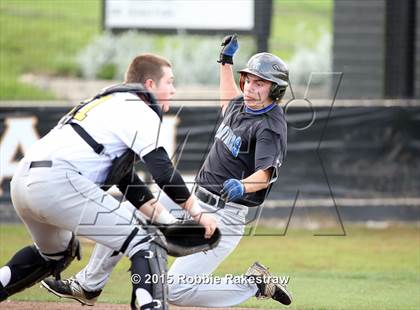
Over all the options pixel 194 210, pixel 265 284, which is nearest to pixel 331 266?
pixel 265 284

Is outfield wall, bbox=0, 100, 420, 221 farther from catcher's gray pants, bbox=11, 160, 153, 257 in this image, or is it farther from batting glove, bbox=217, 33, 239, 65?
catcher's gray pants, bbox=11, 160, 153, 257

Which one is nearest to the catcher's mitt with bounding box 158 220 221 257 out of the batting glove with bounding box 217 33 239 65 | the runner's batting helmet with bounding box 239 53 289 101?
the runner's batting helmet with bounding box 239 53 289 101

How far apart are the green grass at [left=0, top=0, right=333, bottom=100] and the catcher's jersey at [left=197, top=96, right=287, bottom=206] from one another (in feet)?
38.6

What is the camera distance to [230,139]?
6.65 metres

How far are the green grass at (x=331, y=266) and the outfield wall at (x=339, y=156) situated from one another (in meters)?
0.41

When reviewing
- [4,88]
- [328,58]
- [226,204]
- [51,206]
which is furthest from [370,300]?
[328,58]

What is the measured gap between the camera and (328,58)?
67.9ft

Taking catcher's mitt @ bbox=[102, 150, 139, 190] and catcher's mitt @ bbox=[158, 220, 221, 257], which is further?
catcher's mitt @ bbox=[158, 220, 221, 257]

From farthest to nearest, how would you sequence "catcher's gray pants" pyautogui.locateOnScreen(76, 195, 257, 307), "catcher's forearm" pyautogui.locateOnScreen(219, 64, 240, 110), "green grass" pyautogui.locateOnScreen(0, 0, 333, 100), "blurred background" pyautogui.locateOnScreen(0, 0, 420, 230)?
1. "green grass" pyautogui.locateOnScreen(0, 0, 333, 100)
2. "blurred background" pyautogui.locateOnScreen(0, 0, 420, 230)
3. "catcher's forearm" pyautogui.locateOnScreen(219, 64, 240, 110)
4. "catcher's gray pants" pyautogui.locateOnScreen(76, 195, 257, 307)

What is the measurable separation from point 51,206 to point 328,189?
24.3 ft

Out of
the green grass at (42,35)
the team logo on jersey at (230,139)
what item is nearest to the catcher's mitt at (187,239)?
the team logo on jersey at (230,139)

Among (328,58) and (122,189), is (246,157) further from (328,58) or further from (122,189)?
(328,58)

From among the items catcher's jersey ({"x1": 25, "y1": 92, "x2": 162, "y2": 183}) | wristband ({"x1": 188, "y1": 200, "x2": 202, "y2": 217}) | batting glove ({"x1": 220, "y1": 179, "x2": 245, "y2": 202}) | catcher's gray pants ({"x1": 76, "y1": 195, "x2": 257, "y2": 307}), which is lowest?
catcher's gray pants ({"x1": 76, "y1": 195, "x2": 257, "y2": 307})

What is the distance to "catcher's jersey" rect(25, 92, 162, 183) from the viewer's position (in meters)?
5.54
